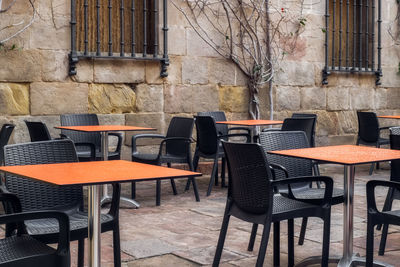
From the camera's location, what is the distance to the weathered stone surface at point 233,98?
26.7 ft

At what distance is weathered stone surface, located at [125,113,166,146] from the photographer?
290 inches

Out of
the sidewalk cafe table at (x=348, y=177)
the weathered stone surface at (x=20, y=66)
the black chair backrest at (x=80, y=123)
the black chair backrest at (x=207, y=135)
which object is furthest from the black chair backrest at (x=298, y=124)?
the weathered stone surface at (x=20, y=66)

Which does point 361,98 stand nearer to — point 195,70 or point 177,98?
point 195,70

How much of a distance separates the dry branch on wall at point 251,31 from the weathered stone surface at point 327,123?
104cm

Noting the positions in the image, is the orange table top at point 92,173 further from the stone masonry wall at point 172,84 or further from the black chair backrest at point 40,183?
the stone masonry wall at point 172,84

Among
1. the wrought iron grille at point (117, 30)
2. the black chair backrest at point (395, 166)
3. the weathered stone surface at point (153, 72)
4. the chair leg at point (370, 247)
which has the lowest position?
the chair leg at point (370, 247)

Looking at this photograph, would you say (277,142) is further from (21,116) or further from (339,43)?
(339,43)

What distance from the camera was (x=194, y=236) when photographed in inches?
175

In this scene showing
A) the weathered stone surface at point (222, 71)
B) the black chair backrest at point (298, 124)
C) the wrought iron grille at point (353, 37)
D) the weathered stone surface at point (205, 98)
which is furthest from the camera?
the wrought iron grille at point (353, 37)

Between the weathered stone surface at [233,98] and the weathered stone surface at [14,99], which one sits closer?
the weathered stone surface at [14,99]

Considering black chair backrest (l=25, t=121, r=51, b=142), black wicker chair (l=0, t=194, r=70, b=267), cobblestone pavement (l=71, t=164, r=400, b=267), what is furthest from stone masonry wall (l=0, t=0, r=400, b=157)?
black wicker chair (l=0, t=194, r=70, b=267)

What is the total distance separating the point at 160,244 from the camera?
4211mm

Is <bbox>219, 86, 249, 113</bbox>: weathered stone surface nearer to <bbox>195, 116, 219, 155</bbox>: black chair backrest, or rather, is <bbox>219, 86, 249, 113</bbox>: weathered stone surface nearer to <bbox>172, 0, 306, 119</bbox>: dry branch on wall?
<bbox>172, 0, 306, 119</bbox>: dry branch on wall

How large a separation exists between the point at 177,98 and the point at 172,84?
18 centimetres
